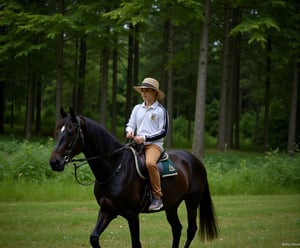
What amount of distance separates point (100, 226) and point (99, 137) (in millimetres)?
1183

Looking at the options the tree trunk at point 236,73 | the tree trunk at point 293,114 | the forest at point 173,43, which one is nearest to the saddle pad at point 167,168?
the forest at point 173,43

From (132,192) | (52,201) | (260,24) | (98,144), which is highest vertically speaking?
(260,24)

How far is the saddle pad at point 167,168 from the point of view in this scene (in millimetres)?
6746

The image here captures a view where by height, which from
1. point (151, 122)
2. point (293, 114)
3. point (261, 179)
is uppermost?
point (293, 114)

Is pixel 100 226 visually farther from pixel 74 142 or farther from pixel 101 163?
pixel 74 142

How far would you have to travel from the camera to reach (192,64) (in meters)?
34.8

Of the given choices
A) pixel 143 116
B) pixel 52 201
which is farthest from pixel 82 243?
pixel 52 201

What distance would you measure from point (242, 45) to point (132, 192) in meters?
22.9

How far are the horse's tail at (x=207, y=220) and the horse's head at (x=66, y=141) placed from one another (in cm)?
318

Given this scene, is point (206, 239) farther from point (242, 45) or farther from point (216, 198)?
point (242, 45)

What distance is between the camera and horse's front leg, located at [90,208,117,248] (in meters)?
5.78

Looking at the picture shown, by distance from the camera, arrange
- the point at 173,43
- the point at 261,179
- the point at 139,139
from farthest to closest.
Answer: the point at 173,43
the point at 261,179
the point at 139,139

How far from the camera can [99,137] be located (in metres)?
6.10

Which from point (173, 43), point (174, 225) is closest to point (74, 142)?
point (174, 225)
